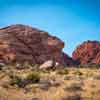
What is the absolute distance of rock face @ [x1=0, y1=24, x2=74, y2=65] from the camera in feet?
210

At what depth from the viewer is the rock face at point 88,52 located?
14238cm

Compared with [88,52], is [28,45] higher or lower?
lower

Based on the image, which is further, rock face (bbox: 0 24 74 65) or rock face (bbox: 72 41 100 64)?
rock face (bbox: 72 41 100 64)

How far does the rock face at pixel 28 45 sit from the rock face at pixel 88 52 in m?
70.1

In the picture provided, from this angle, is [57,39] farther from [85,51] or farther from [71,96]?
[85,51]

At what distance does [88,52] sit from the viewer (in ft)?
476

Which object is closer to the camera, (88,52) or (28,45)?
(28,45)

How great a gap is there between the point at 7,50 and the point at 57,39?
1525 cm

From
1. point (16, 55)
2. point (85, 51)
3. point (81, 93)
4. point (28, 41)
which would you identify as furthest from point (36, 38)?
point (85, 51)

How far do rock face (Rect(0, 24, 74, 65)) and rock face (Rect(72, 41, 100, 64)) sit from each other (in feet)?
230

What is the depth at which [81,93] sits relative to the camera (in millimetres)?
15273

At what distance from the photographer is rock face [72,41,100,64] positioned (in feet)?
467

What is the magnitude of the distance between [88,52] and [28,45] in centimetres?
7847

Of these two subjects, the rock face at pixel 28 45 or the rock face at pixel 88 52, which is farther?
the rock face at pixel 88 52
